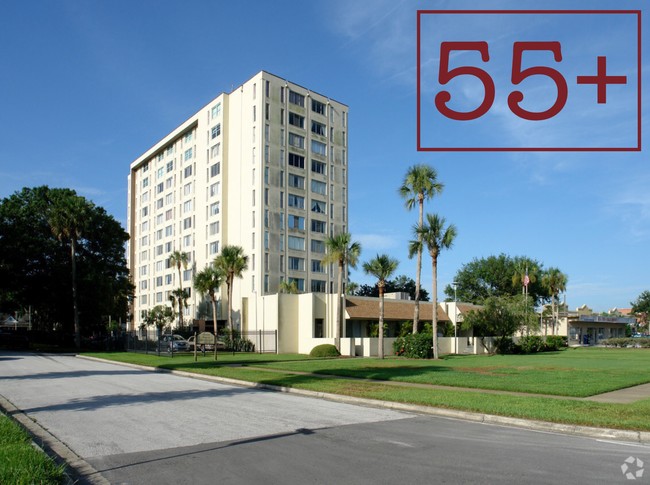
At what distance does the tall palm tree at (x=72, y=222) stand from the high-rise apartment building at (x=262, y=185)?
16240mm

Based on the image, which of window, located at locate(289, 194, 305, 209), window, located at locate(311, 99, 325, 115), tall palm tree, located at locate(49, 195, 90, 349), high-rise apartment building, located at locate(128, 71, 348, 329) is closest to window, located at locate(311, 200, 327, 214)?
high-rise apartment building, located at locate(128, 71, 348, 329)

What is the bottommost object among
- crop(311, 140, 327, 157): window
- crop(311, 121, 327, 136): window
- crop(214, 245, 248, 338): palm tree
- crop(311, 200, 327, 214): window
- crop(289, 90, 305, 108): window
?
crop(214, 245, 248, 338): palm tree

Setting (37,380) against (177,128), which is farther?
(177,128)

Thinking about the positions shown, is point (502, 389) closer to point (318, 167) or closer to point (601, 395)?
point (601, 395)

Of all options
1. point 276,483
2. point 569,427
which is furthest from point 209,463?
point 569,427

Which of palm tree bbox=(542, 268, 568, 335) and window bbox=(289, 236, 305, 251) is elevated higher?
window bbox=(289, 236, 305, 251)

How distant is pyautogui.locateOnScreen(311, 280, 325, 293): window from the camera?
72.4 metres

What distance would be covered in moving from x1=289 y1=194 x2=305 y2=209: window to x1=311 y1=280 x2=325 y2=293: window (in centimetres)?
927

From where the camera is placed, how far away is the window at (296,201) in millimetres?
71188

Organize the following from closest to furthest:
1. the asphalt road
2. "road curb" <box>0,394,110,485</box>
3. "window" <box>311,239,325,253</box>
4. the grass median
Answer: "road curb" <box>0,394,110,485</box> < the asphalt road < the grass median < "window" <box>311,239,325,253</box>

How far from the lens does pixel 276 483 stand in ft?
24.0

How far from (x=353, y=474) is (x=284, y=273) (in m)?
61.0

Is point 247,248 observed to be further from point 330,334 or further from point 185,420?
point 185,420

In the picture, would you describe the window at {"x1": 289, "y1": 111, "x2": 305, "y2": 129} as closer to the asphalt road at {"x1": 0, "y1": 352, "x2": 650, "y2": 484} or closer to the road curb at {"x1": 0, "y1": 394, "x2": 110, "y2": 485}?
the asphalt road at {"x1": 0, "y1": 352, "x2": 650, "y2": 484}
